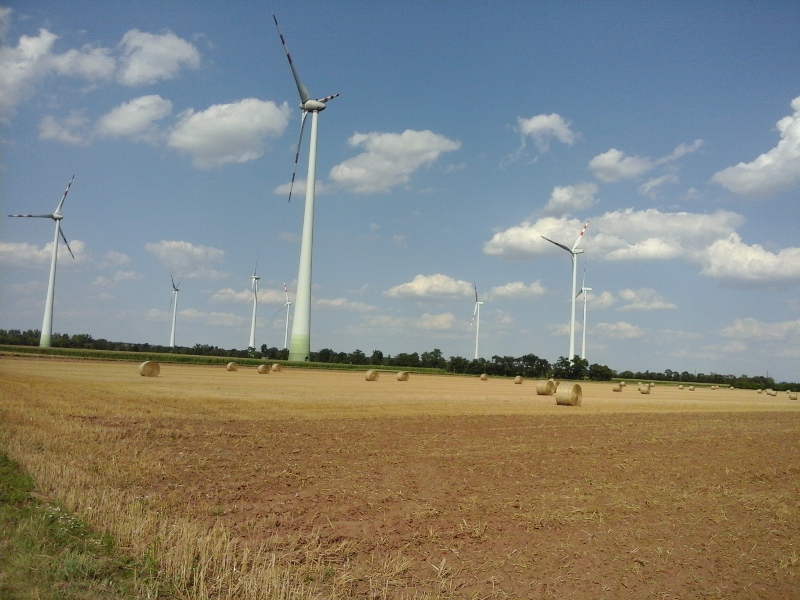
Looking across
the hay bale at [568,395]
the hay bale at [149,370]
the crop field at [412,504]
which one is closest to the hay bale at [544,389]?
the hay bale at [568,395]

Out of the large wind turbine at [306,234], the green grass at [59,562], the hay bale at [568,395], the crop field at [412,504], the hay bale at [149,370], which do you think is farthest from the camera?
the large wind turbine at [306,234]

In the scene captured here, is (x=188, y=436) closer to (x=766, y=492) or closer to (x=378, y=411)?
(x=378, y=411)

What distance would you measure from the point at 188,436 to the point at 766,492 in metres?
14.3

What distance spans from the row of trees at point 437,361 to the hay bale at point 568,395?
6300cm

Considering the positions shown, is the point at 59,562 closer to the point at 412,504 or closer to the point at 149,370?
the point at 412,504

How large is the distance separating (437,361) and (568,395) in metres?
95.8

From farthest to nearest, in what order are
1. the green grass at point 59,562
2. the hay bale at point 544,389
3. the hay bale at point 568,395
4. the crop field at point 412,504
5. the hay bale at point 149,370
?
the hay bale at point 544,389 → the hay bale at point 149,370 → the hay bale at point 568,395 → the crop field at point 412,504 → the green grass at point 59,562

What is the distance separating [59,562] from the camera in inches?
317

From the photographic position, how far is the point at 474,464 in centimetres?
1664

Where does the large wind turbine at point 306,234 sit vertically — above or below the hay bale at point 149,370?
above

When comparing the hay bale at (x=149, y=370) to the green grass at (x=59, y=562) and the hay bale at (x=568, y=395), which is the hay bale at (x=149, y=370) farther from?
the green grass at (x=59, y=562)

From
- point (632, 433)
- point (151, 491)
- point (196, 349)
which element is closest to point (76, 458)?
point (151, 491)

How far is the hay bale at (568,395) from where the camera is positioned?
39344 millimetres

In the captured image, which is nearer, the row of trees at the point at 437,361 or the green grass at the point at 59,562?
the green grass at the point at 59,562
